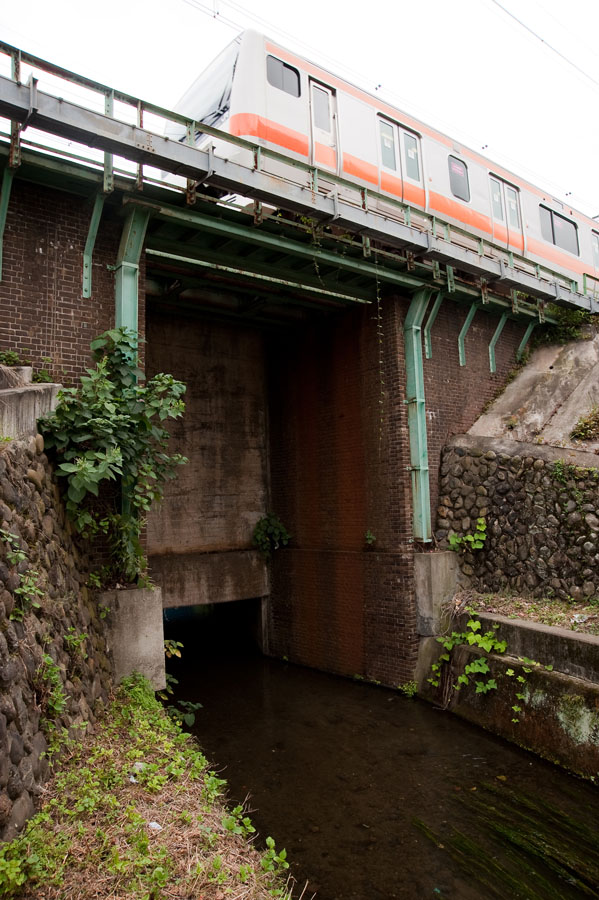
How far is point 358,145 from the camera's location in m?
10.0

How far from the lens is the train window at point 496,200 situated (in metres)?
12.5

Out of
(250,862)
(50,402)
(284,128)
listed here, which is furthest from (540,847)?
(284,128)

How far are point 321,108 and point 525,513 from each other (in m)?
7.55

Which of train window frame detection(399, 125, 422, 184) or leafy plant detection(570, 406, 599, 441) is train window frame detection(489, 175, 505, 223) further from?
leafy plant detection(570, 406, 599, 441)

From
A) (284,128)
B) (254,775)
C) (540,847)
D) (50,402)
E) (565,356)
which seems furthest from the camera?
(565,356)

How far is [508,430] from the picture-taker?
11539 mm

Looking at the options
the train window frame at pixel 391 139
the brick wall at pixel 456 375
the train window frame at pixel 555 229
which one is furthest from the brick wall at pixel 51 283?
the train window frame at pixel 555 229

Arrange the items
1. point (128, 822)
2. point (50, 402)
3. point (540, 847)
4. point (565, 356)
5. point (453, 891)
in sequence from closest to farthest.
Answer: point (128, 822) < point (453, 891) < point (540, 847) < point (50, 402) < point (565, 356)

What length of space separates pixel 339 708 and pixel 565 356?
8.68m

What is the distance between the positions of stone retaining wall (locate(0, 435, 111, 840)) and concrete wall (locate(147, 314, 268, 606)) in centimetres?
544

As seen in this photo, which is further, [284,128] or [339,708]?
[339,708]

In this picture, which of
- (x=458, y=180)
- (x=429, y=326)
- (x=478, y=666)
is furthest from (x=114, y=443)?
(x=458, y=180)

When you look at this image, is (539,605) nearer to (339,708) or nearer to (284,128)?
(339,708)

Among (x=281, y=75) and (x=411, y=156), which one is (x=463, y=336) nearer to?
(x=411, y=156)
